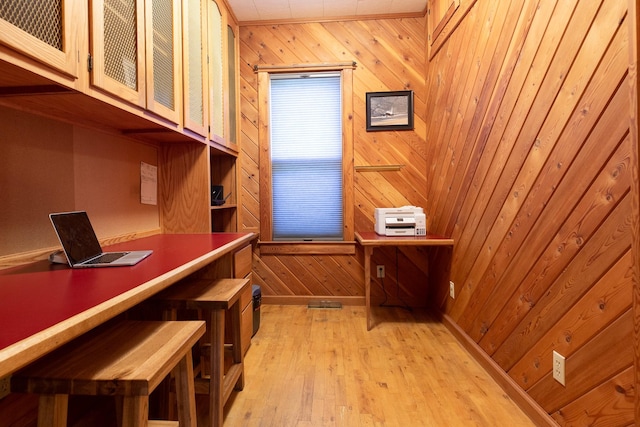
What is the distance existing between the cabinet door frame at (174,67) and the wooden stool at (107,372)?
3.55ft

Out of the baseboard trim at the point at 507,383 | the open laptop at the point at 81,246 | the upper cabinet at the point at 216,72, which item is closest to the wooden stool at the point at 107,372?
the open laptop at the point at 81,246

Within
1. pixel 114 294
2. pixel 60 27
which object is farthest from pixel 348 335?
pixel 60 27

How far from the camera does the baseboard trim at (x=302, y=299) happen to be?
3260 millimetres

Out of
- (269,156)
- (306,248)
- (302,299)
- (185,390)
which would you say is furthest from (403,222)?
(185,390)

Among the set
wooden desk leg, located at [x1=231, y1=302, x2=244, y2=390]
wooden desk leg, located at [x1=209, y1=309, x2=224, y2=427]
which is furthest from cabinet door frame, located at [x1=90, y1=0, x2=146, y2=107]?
wooden desk leg, located at [x1=231, y1=302, x2=244, y2=390]

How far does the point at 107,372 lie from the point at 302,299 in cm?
259

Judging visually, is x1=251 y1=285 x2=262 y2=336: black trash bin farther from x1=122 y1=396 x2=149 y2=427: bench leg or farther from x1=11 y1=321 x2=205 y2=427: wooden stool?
x1=122 y1=396 x2=149 y2=427: bench leg

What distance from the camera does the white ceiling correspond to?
2.98m

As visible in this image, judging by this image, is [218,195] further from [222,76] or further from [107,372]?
[107,372]

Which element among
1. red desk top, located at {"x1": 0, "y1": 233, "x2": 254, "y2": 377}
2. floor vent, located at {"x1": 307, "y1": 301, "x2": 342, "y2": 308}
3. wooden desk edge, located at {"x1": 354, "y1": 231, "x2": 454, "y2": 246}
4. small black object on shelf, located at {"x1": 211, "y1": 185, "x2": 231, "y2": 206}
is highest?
small black object on shelf, located at {"x1": 211, "y1": 185, "x2": 231, "y2": 206}

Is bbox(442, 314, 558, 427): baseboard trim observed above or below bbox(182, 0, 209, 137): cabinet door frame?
below

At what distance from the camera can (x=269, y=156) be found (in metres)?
3.29

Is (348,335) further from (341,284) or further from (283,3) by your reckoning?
(283,3)

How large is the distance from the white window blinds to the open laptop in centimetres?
205
